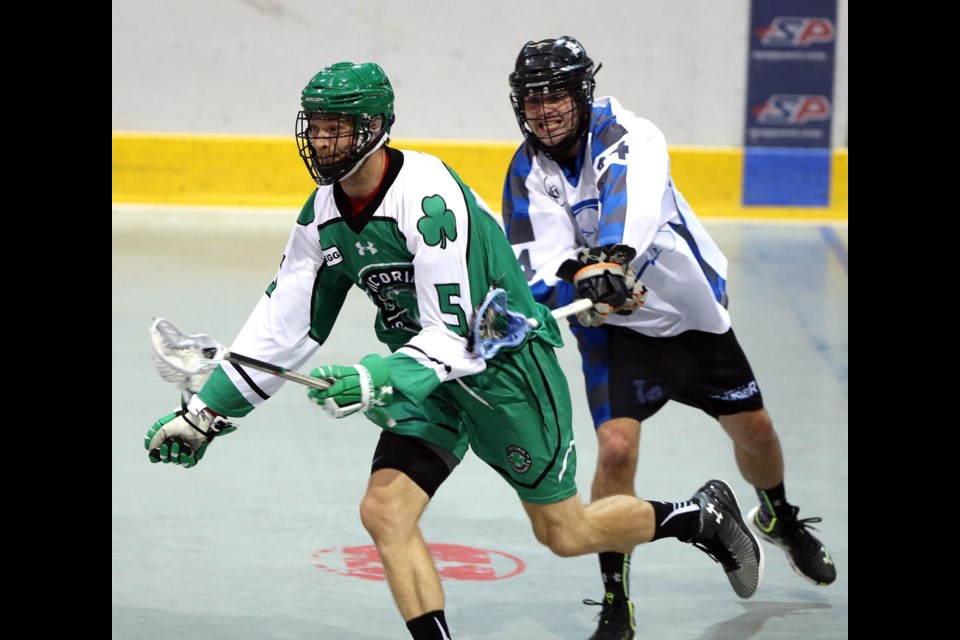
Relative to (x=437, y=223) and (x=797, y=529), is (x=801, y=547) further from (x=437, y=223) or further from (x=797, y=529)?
(x=437, y=223)

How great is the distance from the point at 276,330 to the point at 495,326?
62 centimetres

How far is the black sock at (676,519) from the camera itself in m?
4.29

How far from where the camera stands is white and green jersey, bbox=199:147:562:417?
12.1 feet

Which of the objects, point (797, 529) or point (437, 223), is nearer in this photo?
point (437, 223)

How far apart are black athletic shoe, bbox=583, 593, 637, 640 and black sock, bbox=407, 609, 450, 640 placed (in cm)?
78

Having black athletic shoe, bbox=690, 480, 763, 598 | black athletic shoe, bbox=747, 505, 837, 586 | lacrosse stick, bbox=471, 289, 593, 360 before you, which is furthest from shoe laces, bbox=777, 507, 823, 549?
lacrosse stick, bbox=471, 289, 593, 360

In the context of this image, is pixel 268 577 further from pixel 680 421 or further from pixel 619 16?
pixel 619 16

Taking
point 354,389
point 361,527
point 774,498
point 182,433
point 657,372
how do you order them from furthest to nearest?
point 361,527, point 774,498, point 657,372, point 182,433, point 354,389

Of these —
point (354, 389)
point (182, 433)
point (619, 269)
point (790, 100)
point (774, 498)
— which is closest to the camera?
point (354, 389)

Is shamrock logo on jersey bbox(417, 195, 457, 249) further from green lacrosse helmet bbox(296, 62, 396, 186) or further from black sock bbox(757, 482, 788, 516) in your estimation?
black sock bbox(757, 482, 788, 516)

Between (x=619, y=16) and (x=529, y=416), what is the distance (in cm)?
811

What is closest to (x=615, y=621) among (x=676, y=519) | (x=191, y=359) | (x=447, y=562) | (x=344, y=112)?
(x=676, y=519)

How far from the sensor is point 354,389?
11.6 ft

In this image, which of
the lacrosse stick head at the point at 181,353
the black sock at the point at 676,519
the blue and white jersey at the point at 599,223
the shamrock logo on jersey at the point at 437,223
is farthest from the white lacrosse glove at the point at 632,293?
the lacrosse stick head at the point at 181,353
